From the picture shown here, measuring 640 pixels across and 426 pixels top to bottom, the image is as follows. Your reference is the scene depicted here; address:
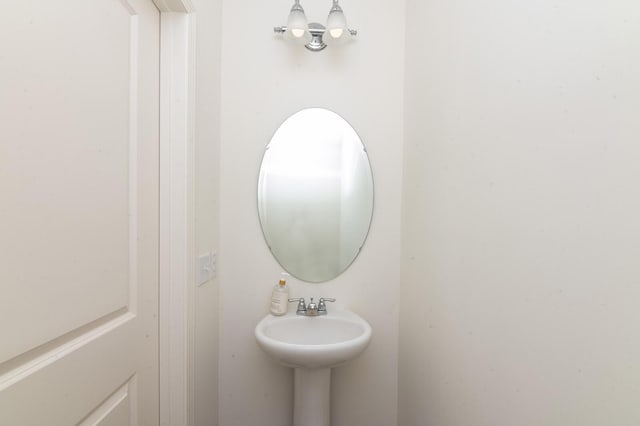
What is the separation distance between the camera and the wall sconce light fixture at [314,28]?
1357mm

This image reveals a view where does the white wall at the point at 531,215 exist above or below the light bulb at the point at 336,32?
below

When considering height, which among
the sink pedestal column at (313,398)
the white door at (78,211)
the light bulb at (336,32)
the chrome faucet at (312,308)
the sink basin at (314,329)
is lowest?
the sink pedestal column at (313,398)

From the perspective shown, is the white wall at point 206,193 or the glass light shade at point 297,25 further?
the glass light shade at point 297,25

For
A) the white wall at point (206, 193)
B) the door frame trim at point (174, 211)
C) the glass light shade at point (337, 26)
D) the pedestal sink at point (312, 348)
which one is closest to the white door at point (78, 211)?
the door frame trim at point (174, 211)

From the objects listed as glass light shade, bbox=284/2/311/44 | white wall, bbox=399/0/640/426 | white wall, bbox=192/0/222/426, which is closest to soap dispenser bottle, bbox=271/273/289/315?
white wall, bbox=192/0/222/426

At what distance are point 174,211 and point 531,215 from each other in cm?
106

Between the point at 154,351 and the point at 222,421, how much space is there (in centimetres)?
67

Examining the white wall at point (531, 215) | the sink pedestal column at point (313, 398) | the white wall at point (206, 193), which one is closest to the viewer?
the white wall at point (531, 215)

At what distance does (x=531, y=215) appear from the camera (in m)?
0.75

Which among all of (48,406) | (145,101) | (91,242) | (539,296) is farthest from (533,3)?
(48,406)

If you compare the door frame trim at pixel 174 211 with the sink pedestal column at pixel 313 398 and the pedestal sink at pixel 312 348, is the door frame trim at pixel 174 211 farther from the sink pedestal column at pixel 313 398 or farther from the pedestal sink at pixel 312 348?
the sink pedestal column at pixel 313 398

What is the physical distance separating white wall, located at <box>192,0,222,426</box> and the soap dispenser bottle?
26 cm

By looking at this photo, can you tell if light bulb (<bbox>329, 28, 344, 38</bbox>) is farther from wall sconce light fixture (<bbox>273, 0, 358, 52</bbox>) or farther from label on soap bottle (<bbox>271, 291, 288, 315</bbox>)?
label on soap bottle (<bbox>271, 291, 288, 315</bbox>)

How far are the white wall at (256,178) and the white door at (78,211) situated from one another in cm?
46
